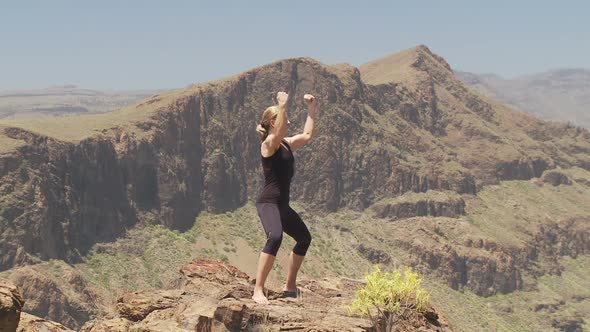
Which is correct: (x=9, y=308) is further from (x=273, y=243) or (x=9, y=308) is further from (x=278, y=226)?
(x=278, y=226)

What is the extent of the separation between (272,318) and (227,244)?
163 meters

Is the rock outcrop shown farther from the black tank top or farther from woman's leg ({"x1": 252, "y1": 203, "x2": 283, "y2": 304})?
the black tank top

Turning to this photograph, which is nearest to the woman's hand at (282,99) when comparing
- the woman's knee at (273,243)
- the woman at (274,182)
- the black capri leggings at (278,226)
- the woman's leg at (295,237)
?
the woman at (274,182)

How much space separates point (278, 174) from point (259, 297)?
9.51 feet

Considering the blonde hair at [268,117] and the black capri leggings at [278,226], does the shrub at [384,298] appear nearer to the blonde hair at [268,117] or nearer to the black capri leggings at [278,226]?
the black capri leggings at [278,226]

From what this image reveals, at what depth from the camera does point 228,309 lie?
14508 millimetres

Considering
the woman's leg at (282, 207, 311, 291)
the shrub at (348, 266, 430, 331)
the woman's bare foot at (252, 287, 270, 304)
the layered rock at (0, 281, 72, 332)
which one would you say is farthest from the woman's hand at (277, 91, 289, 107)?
the layered rock at (0, 281, 72, 332)

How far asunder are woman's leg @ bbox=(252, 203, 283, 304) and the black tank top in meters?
0.22

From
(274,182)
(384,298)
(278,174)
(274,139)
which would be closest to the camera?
(274,139)

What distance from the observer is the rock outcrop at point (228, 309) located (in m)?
14.7

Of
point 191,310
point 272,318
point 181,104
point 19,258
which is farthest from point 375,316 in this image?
point 181,104

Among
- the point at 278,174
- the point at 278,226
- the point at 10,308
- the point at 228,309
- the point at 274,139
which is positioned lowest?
the point at 228,309

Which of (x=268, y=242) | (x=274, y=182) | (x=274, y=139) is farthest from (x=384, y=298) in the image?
(x=274, y=139)

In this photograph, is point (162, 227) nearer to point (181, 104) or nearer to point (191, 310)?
point (181, 104)
